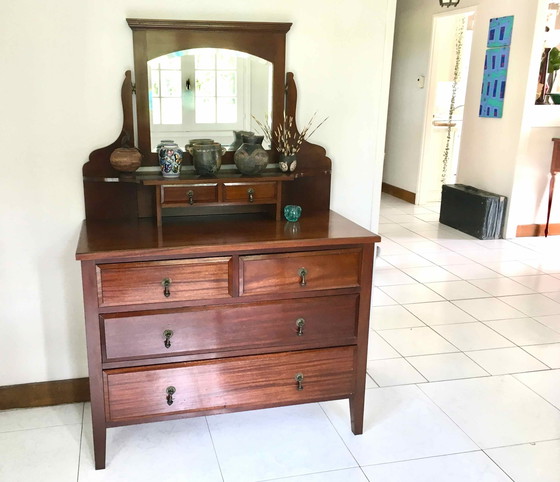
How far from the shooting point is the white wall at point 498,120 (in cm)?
478

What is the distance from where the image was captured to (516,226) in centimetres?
514

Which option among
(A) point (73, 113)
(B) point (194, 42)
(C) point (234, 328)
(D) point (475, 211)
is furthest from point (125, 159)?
(D) point (475, 211)

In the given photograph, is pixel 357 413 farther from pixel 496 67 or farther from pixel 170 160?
pixel 496 67

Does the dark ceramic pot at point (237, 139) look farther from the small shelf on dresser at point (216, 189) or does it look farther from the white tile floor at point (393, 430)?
the white tile floor at point (393, 430)

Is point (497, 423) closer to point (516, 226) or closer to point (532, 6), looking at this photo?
point (516, 226)

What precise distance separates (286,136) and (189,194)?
483mm

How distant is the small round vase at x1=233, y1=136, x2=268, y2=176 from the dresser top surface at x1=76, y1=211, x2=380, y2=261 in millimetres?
203

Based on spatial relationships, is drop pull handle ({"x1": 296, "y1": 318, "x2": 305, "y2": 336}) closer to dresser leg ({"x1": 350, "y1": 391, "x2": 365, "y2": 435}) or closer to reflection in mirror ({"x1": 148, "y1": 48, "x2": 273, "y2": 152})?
dresser leg ({"x1": 350, "y1": 391, "x2": 365, "y2": 435})

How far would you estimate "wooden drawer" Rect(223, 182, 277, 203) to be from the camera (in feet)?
6.94

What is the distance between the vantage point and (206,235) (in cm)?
198

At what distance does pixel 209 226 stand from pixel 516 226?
12.7 feet

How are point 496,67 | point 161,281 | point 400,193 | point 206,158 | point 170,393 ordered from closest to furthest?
point 161,281, point 170,393, point 206,158, point 496,67, point 400,193

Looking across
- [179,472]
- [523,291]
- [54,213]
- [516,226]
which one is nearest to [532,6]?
[516,226]

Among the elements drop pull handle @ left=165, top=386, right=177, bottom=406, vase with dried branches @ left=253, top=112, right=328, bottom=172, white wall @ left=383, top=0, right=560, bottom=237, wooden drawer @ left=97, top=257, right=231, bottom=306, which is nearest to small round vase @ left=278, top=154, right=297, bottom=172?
vase with dried branches @ left=253, top=112, right=328, bottom=172
